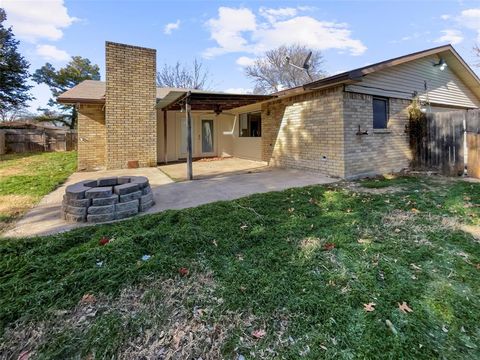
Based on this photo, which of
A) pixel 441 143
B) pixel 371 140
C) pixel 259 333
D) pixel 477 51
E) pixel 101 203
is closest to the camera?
pixel 259 333

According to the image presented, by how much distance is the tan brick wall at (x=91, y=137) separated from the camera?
10594 mm

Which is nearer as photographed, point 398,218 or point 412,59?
point 398,218

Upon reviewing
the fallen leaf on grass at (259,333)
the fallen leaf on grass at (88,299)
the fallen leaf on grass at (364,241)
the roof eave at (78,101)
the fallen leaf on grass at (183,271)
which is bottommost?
the fallen leaf on grass at (259,333)

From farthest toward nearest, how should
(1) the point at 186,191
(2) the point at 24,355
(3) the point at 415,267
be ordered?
1. (1) the point at 186,191
2. (3) the point at 415,267
3. (2) the point at 24,355

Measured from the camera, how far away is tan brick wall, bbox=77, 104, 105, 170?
10.6 metres

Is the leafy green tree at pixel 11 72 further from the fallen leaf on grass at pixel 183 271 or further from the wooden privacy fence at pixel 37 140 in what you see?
the fallen leaf on grass at pixel 183 271

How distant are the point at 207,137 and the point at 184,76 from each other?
932 inches

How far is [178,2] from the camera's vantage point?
10.5m

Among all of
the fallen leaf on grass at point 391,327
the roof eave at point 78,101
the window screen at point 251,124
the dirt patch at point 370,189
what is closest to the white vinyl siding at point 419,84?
A: the dirt patch at point 370,189

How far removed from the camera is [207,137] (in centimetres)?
1388

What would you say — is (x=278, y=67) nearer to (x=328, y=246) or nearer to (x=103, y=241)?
(x=328, y=246)

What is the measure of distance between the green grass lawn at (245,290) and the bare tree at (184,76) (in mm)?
32499

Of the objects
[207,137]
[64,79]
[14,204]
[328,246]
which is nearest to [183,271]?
[328,246]

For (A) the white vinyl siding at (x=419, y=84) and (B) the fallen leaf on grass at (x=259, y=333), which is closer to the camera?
(B) the fallen leaf on grass at (x=259, y=333)
